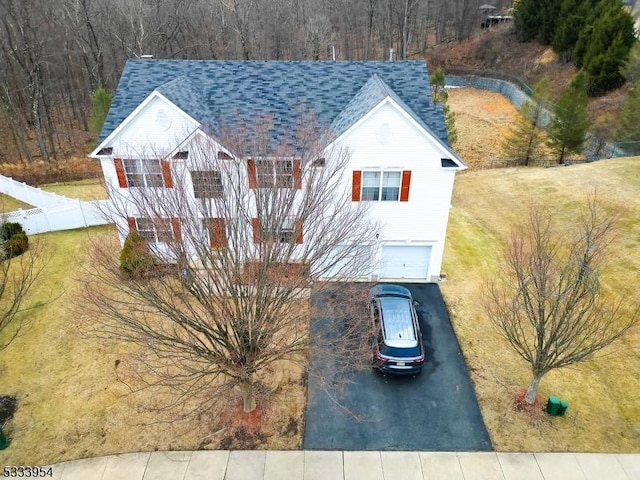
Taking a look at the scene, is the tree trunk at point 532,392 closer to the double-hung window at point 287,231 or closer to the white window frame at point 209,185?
the double-hung window at point 287,231

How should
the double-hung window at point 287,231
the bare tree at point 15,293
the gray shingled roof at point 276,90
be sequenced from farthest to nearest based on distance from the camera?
the gray shingled roof at point 276,90 < the bare tree at point 15,293 < the double-hung window at point 287,231

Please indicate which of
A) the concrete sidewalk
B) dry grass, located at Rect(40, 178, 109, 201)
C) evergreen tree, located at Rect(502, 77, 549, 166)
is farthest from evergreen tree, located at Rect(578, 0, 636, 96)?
dry grass, located at Rect(40, 178, 109, 201)

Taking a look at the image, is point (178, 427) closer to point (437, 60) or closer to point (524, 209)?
point (524, 209)

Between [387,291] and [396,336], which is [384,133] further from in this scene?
[396,336]

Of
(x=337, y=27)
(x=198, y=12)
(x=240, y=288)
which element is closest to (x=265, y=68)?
(x=240, y=288)

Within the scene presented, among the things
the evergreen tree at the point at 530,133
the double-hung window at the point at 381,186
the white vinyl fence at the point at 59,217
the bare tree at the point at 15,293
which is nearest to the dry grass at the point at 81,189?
the white vinyl fence at the point at 59,217

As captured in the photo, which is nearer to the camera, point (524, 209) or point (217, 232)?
point (217, 232)
